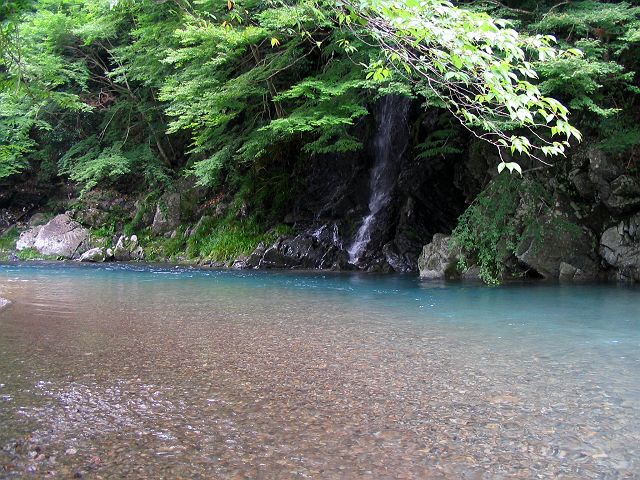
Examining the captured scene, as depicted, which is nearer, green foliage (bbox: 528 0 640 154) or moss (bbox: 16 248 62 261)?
green foliage (bbox: 528 0 640 154)

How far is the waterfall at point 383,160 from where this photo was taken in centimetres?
1692

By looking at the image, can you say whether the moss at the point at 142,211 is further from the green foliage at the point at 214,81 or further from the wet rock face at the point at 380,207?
the wet rock face at the point at 380,207

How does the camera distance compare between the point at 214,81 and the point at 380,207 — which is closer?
the point at 214,81

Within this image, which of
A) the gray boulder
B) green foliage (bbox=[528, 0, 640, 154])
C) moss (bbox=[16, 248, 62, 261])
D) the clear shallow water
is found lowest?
the clear shallow water

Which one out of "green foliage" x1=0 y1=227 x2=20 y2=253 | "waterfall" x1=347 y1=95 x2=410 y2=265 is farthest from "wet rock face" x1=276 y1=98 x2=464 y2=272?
"green foliage" x1=0 y1=227 x2=20 y2=253

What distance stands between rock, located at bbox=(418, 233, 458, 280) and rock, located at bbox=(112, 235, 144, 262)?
37.8ft

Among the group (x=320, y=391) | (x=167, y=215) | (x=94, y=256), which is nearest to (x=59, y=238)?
(x=94, y=256)

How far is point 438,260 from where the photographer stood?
1376 cm

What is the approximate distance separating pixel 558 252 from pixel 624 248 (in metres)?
1.41

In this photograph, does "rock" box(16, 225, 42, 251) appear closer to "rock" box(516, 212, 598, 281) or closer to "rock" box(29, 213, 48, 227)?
"rock" box(29, 213, 48, 227)

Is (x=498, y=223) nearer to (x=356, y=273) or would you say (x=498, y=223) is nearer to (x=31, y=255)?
(x=356, y=273)

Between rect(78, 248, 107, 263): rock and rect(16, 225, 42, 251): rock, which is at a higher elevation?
rect(16, 225, 42, 251): rock

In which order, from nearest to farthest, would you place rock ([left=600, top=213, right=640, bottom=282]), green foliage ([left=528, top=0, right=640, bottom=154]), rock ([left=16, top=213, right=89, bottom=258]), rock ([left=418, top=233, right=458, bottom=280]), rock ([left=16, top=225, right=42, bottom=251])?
green foliage ([left=528, top=0, right=640, bottom=154])
rock ([left=600, top=213, right=640, bottom=282])
rock ([left=418, top=233, right=458, bottom=280])
rock ([left=16, top=213, right=89, bottom=258])
rock ([left=16, top=225, right=42, bottom=251])

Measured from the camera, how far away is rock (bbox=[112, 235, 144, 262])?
20.8 meters
